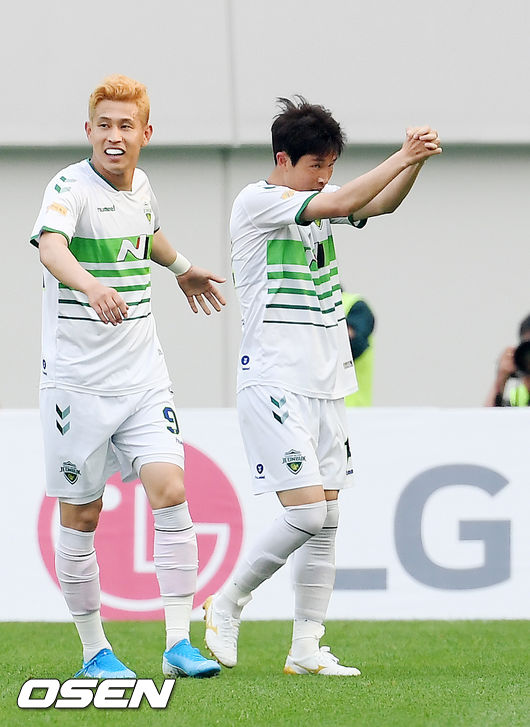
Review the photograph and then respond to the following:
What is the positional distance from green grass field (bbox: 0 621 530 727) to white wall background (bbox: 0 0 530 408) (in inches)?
225

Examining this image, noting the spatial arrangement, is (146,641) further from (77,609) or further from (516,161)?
(516,161)

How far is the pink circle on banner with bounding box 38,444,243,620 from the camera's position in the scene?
308 inches

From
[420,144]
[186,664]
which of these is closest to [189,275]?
[420,144]

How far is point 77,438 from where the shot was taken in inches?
211

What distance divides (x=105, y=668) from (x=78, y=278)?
1.49 metres

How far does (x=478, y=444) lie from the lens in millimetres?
7891

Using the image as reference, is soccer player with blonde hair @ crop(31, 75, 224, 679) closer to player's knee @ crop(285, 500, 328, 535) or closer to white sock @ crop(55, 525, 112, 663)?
white sock @ crop(55, 525, 112, 663)

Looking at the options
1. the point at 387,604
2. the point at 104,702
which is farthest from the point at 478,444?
the point at 104,702

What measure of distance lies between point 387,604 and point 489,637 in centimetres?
96

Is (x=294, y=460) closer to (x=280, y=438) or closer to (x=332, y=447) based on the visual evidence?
(x=280, y=438)

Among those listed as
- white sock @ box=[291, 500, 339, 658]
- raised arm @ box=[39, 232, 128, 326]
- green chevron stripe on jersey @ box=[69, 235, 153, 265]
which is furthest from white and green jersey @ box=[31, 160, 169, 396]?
white sock @ box=[291, 500, 339, 658]

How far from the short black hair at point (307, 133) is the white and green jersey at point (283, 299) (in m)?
0.17

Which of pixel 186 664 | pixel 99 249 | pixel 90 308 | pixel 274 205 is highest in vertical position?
pixel 274 205

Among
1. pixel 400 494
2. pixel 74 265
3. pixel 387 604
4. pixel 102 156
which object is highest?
pixel 102 156
